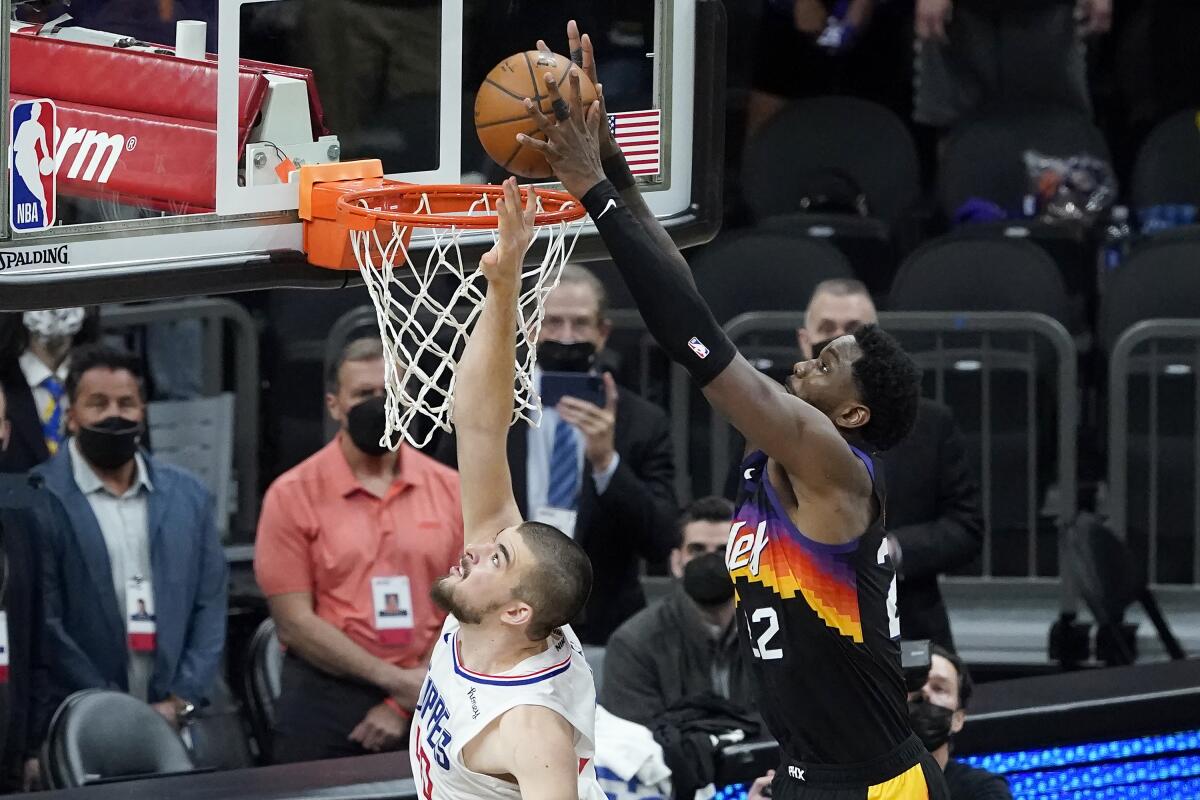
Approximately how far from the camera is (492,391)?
13.8ft

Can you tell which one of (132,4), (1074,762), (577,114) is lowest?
(1074,762)

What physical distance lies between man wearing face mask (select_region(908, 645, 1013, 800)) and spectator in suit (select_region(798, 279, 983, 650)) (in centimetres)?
75

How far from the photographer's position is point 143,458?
6.41 meters

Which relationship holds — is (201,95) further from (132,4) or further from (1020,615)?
(1020,615)

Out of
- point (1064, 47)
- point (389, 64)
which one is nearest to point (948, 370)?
point (1064, 47)

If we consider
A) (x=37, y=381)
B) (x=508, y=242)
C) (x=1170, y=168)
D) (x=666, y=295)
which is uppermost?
(x=1170, y=168)

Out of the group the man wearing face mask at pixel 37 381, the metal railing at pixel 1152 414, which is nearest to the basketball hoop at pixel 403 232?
the man wearing face mask at pixel 37 381

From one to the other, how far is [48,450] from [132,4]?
2400 mm

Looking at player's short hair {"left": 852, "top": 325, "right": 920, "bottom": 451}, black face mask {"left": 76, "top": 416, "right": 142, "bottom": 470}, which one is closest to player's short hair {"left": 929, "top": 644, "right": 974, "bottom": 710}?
player's short hair {"left": 852, "top": 325, "right": 920, "bottom": 451}

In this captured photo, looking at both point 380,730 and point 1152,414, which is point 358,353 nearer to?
point 380,730

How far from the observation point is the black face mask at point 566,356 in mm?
6695

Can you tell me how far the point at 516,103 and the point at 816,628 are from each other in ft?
4.38

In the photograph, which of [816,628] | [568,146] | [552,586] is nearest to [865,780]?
[816,628]

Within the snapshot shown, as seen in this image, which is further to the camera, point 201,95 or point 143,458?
point 143,458
